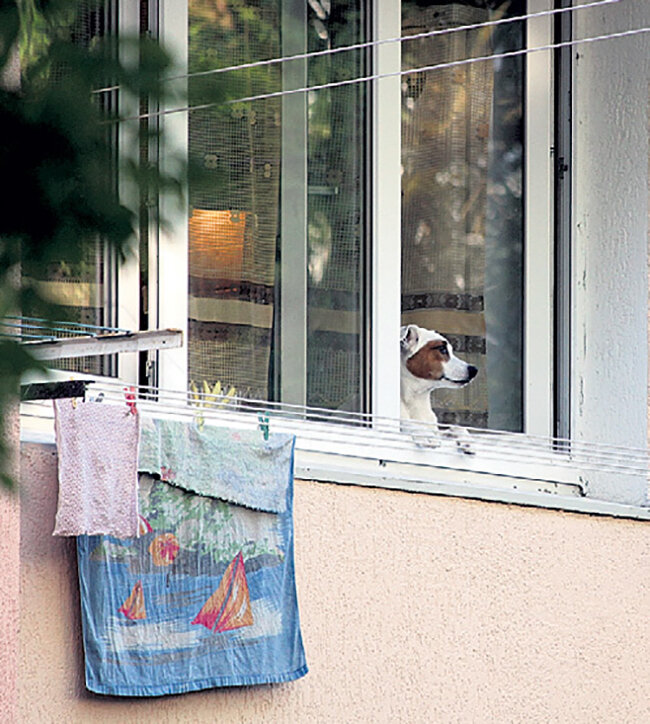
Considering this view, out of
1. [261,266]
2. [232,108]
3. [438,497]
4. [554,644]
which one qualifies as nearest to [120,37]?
[232,108]

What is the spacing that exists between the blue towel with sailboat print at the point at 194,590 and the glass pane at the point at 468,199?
1083 mm

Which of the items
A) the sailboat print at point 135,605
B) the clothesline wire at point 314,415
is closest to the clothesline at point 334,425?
the clothesline wire at point 314,415

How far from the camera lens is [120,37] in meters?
0.60

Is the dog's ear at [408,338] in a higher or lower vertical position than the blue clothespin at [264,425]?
higher

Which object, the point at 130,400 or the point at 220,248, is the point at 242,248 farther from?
the point at 130,400

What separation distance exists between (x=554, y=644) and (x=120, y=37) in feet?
13.2

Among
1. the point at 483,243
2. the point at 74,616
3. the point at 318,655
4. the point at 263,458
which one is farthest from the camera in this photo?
the point at 483,243

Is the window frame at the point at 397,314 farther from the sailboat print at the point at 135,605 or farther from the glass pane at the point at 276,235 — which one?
the sailboat print at the point at 135,605

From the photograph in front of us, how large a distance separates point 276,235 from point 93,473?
3.87 ft

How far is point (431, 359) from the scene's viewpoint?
172 inches

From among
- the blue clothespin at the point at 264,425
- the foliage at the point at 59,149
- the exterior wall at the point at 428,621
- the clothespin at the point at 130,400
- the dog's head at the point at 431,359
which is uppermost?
the foliage at the point at 59,149

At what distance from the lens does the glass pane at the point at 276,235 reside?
3.80 m

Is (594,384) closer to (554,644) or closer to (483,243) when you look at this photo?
(483,243)

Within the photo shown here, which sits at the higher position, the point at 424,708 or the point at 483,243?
the point at 483,243
